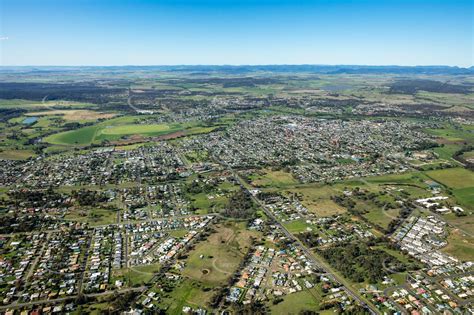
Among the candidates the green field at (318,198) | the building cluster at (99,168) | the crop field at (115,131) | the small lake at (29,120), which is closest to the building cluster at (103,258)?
the building cluster at (99,168)

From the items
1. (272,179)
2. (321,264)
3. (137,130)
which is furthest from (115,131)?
(321,264)

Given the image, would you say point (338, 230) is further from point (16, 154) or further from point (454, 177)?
point (16, 154)

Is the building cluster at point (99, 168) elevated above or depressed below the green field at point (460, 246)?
above

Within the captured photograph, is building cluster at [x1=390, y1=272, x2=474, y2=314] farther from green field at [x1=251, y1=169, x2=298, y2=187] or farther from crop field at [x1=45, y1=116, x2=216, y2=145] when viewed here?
crop field at [x1=45, y1=116, x2=216, y2=145]

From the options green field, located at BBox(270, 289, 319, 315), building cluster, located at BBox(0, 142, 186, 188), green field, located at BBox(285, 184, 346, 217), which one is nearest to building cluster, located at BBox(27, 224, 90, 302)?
green field, located at BBox(270, 289, 319, 315)

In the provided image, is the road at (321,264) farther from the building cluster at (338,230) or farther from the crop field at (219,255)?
the crop field at (219,255)

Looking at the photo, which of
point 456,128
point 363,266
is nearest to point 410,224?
point 363,266

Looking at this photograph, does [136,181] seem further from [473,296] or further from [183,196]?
[473,296]

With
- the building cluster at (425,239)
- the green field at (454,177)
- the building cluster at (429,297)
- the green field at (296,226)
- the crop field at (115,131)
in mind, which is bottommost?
the building cluster at (429,297)

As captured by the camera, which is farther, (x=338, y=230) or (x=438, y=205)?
(x=438, y=205)
